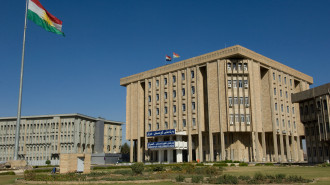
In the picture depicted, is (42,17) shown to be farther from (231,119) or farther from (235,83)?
(235,83)

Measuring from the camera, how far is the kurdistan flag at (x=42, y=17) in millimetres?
36469

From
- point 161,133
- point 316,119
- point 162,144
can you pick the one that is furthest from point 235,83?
point 162,144

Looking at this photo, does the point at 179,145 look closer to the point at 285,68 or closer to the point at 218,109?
the point at 218,109

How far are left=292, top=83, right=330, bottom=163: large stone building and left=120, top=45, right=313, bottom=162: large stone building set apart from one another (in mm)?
12071

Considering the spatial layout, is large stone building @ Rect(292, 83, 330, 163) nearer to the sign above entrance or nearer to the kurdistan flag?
the sign above entrance

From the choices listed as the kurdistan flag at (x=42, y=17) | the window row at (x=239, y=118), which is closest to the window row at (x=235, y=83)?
the window row at (x=239, y=118)

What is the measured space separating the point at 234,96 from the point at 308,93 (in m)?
16.9

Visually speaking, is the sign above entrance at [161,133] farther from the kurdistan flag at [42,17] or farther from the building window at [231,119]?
the kurdistan flag at [42,17]

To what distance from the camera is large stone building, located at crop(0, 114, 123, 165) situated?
98.4m

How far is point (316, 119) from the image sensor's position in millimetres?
51188

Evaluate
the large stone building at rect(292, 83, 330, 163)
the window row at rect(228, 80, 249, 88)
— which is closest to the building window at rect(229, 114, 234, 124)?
the window row at rect(228, 80, 249, 88)

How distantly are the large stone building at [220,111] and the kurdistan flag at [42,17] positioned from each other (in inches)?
1507

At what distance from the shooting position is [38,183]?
23375 millimetres

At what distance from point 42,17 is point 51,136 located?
69.3m
